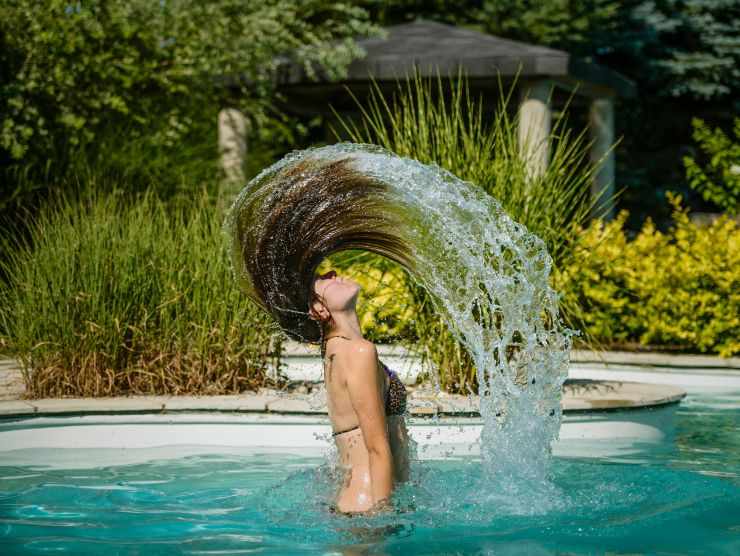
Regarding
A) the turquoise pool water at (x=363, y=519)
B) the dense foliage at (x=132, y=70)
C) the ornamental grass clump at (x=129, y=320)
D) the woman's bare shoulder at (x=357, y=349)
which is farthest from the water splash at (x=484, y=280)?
the dense foliage at (x=132, y=70)

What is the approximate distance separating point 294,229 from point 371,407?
787 mm

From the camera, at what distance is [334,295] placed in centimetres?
394

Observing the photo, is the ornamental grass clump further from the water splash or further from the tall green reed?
the water splash

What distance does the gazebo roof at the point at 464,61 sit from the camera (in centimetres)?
1263

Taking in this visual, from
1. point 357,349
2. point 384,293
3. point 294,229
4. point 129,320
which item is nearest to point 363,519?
point 357,349

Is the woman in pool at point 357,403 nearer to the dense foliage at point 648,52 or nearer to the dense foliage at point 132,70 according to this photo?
the dense foliage at point 132,70

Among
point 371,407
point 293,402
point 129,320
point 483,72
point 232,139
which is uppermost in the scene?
point 483,72

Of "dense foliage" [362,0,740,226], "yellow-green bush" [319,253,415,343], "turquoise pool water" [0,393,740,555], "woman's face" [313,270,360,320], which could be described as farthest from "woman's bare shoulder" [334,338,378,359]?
"dense foliage" [362,0,740,226]

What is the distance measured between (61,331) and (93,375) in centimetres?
37

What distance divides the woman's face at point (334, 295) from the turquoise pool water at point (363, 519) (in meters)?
0.85

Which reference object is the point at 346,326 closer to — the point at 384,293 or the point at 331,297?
the point at 331,297

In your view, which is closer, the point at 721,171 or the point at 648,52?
the point at 721,171

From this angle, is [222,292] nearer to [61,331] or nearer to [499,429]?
[61,331]

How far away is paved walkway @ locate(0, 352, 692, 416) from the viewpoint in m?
6.23
